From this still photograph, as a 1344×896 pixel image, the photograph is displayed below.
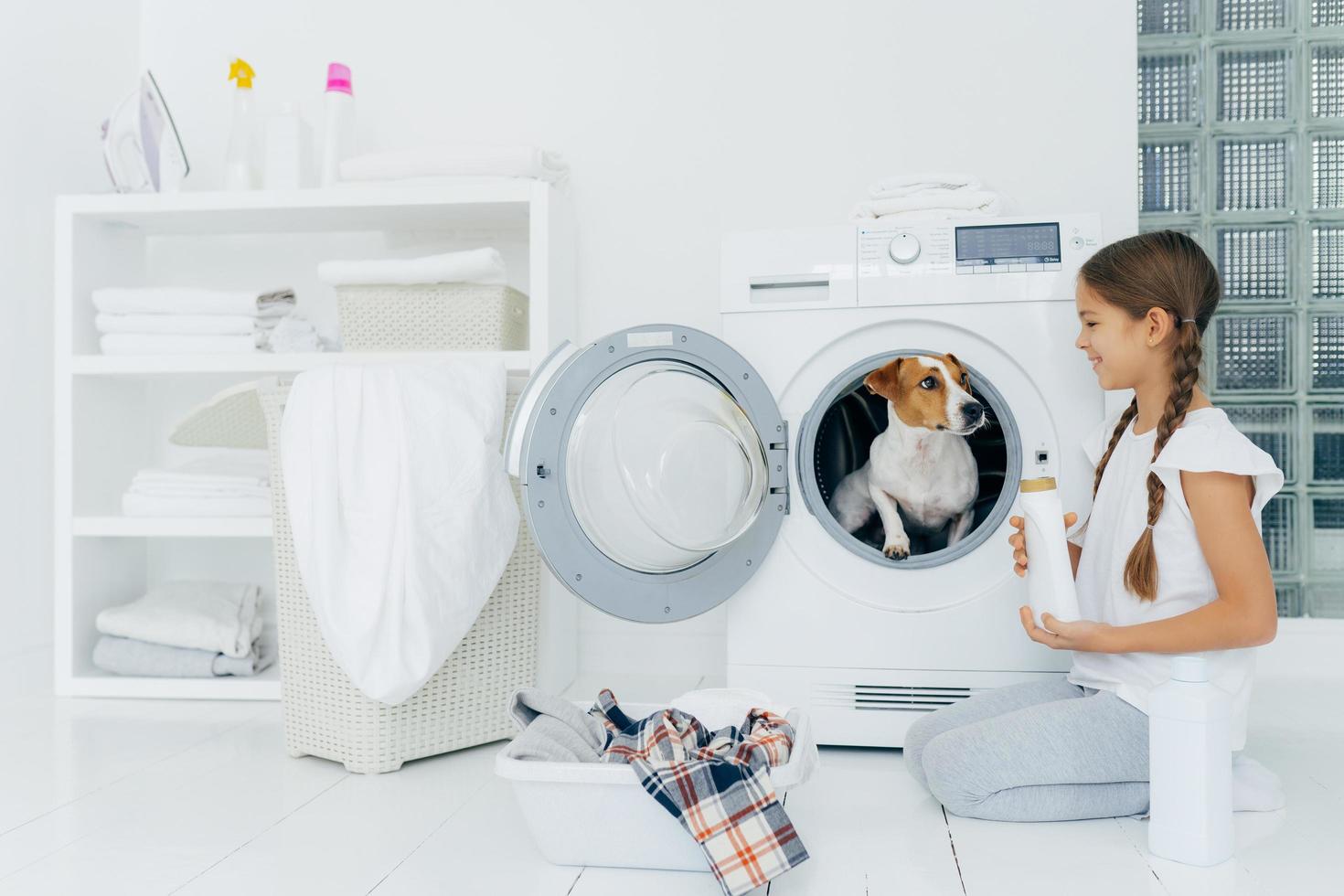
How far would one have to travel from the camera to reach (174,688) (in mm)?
2146

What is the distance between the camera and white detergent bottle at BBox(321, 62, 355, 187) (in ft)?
7.47

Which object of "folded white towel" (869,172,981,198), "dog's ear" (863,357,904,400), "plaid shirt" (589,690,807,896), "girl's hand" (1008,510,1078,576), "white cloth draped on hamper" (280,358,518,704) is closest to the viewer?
"plaid shirt" (589,690,807,896)

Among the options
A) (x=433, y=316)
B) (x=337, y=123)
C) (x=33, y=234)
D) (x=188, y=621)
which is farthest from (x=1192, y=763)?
(x=33, y=234)

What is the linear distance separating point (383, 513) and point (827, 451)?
0.72m

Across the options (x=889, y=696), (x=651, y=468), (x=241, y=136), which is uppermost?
(x=241, y=136)

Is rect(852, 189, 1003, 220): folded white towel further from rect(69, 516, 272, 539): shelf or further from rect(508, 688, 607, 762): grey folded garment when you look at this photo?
rect(69, 516, 272, 539): shelf

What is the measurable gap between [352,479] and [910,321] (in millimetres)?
929

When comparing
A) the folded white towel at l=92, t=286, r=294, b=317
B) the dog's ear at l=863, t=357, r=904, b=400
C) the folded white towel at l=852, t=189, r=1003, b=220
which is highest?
the folded white towel at l=852, t=189, r=1003, b=220

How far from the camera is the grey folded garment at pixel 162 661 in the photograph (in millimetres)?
2172

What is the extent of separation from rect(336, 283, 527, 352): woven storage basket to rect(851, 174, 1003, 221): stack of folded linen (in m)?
0.72

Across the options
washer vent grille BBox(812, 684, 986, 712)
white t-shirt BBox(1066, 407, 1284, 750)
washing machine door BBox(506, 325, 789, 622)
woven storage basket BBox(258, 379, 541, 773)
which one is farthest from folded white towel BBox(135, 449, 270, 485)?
white t-shirt BBox(1066, 407, 1284, 750)

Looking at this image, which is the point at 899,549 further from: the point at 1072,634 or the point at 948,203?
the point at 948,203

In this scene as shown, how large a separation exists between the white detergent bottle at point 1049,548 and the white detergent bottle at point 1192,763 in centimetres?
19

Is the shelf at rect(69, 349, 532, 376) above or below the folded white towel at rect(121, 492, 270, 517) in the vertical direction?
above
